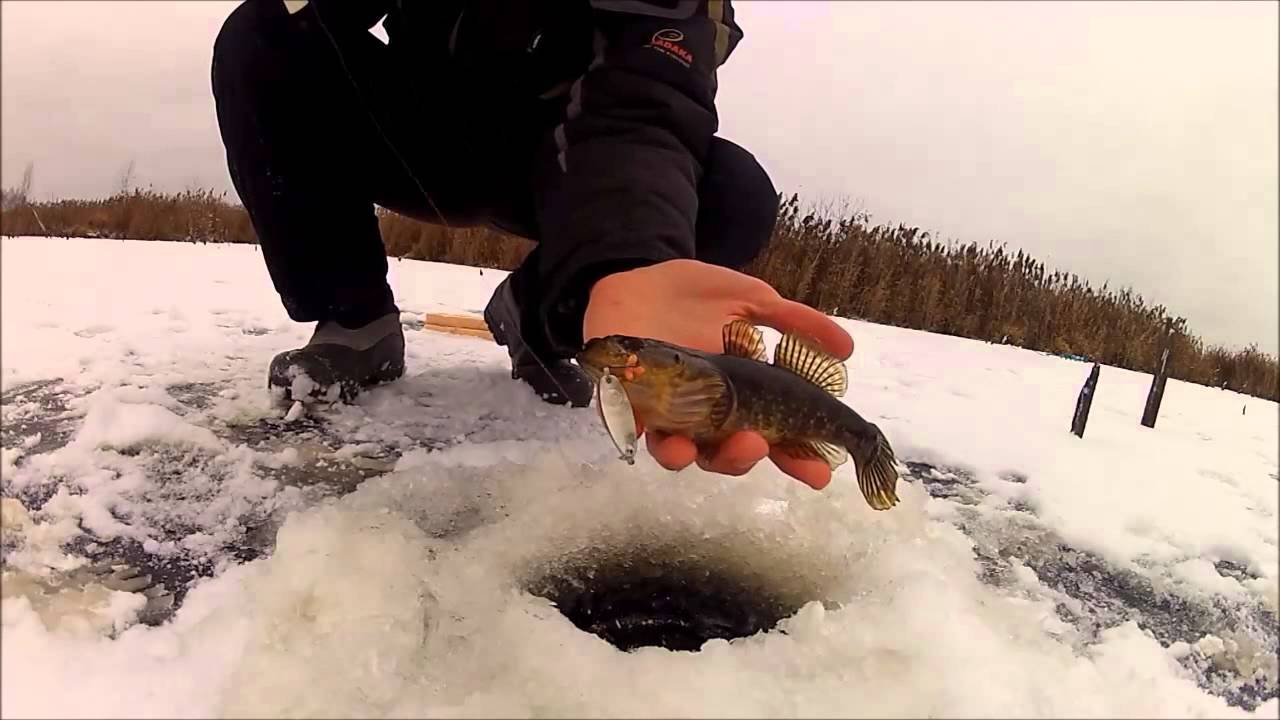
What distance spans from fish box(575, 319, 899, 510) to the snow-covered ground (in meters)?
0.18

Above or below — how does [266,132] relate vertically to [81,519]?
above

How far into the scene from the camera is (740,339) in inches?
44.5

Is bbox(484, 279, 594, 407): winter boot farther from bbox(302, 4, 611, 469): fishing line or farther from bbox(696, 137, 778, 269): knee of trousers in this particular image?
bbox(696, 137, 778, 269): knee of trousers

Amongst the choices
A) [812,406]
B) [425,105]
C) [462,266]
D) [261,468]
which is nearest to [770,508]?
[812,406]

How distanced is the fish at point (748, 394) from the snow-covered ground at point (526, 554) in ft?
0.58

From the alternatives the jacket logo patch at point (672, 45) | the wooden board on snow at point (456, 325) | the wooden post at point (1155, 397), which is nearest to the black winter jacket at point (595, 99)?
the jacket logo patch at point (672, 45)

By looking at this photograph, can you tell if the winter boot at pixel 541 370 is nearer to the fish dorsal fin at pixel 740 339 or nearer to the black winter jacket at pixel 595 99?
the black winter jacket at pixel 595 99

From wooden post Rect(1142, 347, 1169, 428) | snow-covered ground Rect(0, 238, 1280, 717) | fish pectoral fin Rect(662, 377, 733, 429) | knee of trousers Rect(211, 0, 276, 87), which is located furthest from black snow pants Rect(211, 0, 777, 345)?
wooden post Rect(1142, 347, 1169, 428)

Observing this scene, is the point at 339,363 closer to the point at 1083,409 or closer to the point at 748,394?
the point at 748,394

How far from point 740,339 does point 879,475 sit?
0.79 feet

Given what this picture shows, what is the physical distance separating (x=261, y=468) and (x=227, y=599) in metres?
0.45

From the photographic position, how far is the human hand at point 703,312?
3.73 ft

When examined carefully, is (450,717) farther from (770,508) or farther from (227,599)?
(770,508)

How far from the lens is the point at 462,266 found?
13.8 ft
